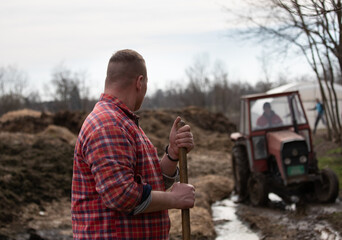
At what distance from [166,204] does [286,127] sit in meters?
6.98

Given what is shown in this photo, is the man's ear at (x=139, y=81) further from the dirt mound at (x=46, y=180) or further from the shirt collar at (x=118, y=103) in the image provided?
the dirt mound at (x=46, y=180)

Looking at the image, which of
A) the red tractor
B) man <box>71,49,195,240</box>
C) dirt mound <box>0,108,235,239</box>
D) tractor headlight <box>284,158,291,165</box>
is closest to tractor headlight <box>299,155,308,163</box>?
the red tractor

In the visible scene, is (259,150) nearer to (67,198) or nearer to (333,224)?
(333,224)

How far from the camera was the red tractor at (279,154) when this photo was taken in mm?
8047

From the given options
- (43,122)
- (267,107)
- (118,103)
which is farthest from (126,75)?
(43,122)

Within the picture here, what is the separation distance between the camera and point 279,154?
8047mm

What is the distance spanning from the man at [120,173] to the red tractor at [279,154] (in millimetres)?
6042

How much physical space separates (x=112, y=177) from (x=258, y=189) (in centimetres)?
683

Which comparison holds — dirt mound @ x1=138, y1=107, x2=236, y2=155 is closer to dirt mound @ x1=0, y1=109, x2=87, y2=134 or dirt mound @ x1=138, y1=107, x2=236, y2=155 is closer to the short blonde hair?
dirt mound @ x1=0, y1=109, x2=87, y2=134

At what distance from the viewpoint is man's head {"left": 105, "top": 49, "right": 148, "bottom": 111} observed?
2.32 m

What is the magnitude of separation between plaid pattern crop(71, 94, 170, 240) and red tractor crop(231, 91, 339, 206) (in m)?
6.08

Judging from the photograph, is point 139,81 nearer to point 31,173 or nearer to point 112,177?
point 112,177

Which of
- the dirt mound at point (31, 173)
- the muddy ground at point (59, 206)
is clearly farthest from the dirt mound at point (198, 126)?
the dirt mound at point (31, 173)

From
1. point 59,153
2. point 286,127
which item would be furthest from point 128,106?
point 59,153
